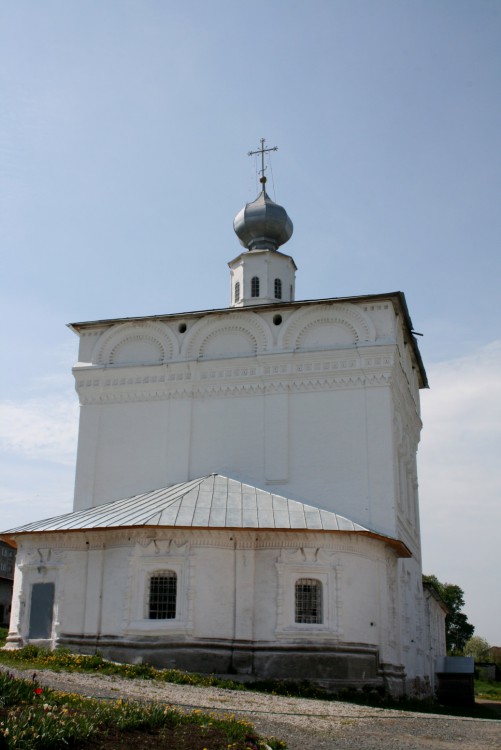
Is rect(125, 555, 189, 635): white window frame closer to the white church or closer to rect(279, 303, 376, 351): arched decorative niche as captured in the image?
the white church

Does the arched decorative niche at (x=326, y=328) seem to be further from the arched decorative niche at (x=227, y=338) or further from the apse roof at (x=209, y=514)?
the apse roof at (x=209, y=514)

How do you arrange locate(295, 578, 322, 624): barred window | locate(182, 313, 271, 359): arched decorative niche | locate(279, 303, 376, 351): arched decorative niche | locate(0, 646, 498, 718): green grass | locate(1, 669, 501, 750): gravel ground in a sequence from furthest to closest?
locate(182, 313, 271, 359): arched decorative niche, locate(279, 303, 376, 351): arched decorative niche, locate(295, 578, 322, 624): barred window, locate(0, 646, 498, 718): green grass, locate(1, 669, 501, 750): gravel ground

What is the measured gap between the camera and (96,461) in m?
18.2

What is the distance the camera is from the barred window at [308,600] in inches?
562

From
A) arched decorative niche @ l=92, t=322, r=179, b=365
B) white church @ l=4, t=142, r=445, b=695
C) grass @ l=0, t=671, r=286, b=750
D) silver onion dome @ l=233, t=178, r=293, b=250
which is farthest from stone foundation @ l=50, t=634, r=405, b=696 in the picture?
silver onion dome @ l=233, t=178, r=293, b=250

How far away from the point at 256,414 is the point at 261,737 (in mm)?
10171

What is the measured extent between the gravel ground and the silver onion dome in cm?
1214

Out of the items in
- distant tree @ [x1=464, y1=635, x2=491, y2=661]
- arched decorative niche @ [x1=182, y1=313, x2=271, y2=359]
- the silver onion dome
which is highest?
the silver onion dome

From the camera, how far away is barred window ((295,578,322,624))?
14.3 meters

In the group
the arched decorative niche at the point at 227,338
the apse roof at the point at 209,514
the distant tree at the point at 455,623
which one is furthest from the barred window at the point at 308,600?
the distant tree at the point at 455,623

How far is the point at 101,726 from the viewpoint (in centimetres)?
702

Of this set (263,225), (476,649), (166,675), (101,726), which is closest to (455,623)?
(476,649)

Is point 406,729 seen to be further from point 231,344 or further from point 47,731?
point 231,344

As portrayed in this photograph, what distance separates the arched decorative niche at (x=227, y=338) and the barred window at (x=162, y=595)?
549 cm
